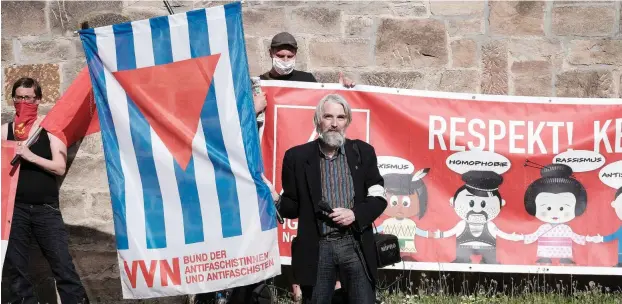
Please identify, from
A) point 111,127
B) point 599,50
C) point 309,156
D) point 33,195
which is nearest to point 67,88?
point 33,195

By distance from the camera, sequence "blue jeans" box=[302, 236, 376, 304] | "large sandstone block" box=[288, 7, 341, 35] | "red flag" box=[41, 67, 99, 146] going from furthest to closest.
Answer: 1. "large sandstone block" box=[288, 7, 341, 35]
2. "red flag" box=[41, 67, 99, 146]
3. "blue jeans" box=[302, 236, 376, 304]

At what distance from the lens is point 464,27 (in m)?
7.30

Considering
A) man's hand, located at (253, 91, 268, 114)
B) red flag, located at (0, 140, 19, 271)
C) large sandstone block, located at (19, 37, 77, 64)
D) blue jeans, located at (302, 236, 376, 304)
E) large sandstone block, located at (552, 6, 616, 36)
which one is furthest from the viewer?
large sandstone block, located at (19, 37, 77, 64)

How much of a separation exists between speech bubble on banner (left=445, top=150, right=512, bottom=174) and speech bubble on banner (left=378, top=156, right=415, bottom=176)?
0.27 metres

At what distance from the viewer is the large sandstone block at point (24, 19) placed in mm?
7430

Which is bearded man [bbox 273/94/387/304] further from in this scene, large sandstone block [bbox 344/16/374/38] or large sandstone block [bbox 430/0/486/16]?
large sandstone block [bbox 430/0/486/16]

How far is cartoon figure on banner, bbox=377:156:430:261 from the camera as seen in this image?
703 cm

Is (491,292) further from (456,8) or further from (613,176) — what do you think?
(456,8)

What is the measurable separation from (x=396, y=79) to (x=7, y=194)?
9.38 ft

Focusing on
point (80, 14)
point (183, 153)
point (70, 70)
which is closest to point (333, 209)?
point (183, 153)

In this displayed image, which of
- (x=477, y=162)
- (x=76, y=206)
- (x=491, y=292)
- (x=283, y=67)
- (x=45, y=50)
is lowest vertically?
(x=491, y=292)

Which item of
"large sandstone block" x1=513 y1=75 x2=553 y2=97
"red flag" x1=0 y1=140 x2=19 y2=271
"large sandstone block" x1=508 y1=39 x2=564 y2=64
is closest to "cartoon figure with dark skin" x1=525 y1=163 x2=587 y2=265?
"large sandstone block" x1=513 y1=75 x2=553 y2=97

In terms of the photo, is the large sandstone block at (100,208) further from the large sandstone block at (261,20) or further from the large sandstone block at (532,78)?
the large sandstone block at (532,78)

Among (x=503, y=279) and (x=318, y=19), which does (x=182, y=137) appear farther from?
(x=503, y=279)
